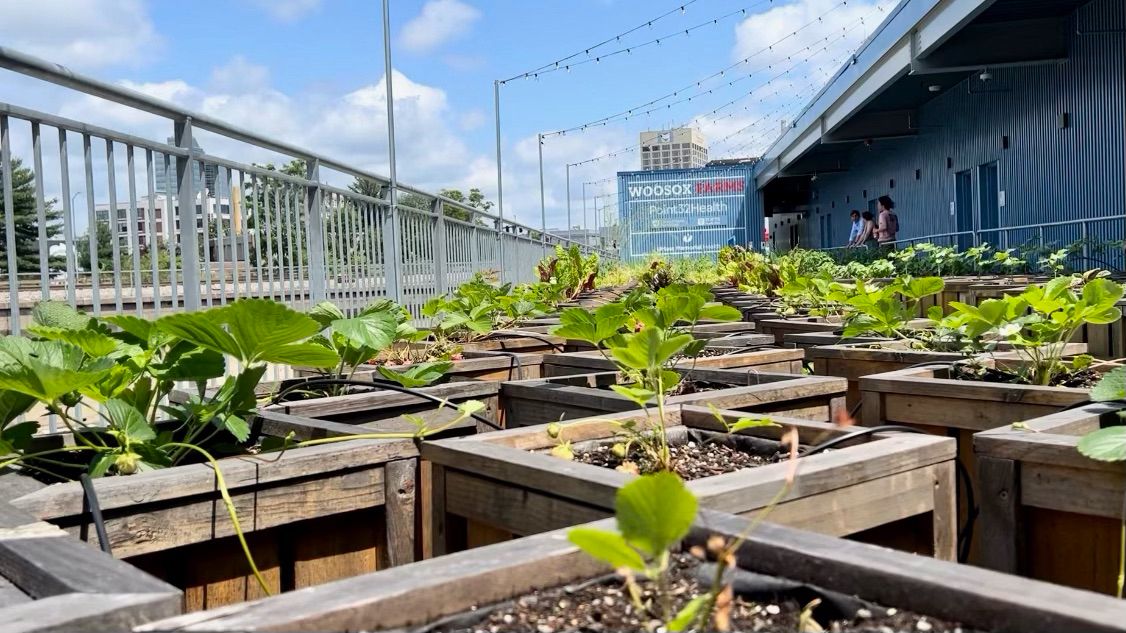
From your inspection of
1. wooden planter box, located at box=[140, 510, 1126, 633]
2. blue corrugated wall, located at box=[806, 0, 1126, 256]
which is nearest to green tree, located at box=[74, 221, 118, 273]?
wooden planter box, located at box=[140, 510, 1126, 633]

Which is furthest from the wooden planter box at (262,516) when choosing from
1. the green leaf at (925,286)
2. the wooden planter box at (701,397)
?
the green leaf at (925,286)

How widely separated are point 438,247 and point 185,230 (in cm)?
451

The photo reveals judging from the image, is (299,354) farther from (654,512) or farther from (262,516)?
(654,512)

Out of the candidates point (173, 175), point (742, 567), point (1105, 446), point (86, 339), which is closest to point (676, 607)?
point (742, 567)

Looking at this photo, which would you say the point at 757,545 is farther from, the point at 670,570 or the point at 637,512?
the point at 637,512

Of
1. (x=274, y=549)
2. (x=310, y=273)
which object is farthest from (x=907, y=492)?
(x=310, y=273)

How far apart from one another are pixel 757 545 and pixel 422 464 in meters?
1.00

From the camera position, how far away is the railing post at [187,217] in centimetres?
367

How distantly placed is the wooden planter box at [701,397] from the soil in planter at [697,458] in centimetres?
30

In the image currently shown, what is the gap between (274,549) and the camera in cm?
180

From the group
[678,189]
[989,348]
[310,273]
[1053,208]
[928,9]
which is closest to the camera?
[989,348]

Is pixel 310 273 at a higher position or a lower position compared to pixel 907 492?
higher

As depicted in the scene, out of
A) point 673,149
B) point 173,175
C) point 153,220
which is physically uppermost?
point 673,149

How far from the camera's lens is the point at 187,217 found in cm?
371
